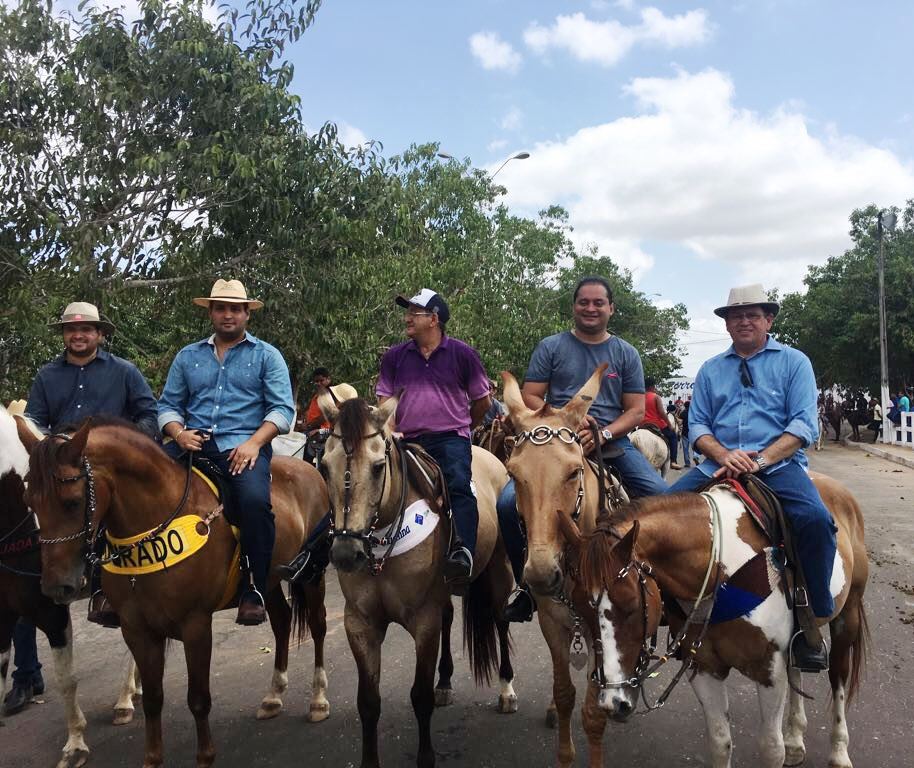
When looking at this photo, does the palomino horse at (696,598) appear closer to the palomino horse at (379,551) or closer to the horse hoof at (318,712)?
the palomino horse at (379,551)

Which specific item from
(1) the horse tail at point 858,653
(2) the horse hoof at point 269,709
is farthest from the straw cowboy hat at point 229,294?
(1) the horse tail at point 858,653

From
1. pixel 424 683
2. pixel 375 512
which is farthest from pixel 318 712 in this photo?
pixel 375 512

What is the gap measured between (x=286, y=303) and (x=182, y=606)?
301 inches

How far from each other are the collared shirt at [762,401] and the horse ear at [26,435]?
12.2 feet

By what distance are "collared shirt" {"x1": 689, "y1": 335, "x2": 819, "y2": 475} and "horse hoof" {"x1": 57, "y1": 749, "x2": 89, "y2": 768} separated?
3862mm

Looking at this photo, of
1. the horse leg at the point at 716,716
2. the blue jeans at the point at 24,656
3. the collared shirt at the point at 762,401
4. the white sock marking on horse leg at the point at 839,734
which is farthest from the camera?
the blue jeans at the point at 24,656

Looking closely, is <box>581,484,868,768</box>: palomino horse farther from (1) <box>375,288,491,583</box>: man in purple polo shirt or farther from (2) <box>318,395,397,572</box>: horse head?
(1) <box>375,288,491,583</box>: man in purple polo shirt

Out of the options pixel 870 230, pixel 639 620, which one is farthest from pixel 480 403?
pixel 870 230

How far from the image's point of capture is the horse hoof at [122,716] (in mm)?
4871

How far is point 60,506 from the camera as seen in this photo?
351 cm

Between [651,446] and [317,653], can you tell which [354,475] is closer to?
[317,653]

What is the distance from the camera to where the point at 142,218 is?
9.51 metres

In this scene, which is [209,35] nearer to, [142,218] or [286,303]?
[142,218]

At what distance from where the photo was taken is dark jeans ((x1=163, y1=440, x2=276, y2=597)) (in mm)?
4316
